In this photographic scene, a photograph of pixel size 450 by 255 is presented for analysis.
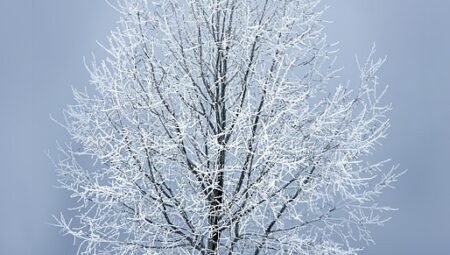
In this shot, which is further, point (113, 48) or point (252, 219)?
point (113, 48)

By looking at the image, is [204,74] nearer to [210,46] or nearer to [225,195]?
[210,46]

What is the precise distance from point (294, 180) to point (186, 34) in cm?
289

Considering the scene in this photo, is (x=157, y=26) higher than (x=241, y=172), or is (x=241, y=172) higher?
(x=157, y=26)

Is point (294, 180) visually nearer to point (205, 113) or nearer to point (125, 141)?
point (205, 113)

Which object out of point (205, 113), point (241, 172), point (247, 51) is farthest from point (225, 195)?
point (247, 51)

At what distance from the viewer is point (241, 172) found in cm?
1270

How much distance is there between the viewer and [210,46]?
13266 mm

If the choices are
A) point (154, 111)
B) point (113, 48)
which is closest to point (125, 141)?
point (154, 111)

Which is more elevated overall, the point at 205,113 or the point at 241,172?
the point at 205,113

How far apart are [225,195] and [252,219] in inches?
21.1

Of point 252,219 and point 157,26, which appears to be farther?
point 157,26

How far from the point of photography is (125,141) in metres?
13.1

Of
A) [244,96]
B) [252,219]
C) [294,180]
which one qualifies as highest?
[244,96]

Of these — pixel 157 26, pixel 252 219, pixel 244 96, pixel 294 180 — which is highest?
pixel 157 26
